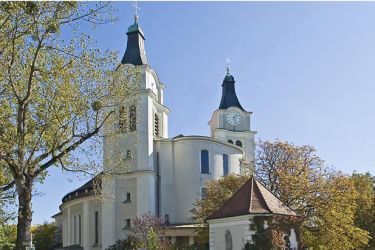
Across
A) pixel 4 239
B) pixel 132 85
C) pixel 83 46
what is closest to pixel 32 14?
pixel 83 46

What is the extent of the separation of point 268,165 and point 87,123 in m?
20.2

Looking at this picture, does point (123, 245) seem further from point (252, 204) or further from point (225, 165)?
point (252, 204)

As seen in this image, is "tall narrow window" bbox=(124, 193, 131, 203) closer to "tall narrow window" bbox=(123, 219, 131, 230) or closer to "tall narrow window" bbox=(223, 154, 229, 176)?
"tall narrow window" bbox=(123, 219, 131, 230)

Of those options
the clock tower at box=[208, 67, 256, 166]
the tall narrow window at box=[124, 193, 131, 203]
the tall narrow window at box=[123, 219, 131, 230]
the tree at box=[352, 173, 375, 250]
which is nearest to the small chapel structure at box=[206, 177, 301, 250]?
the tree at box=[352, 173, 375, 250]

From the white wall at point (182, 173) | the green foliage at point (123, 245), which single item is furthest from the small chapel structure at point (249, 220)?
the white wall at point (182, 173)

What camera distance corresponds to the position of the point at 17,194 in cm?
1792

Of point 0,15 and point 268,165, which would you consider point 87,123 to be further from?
point 268,165

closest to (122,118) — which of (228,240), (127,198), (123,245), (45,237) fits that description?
(228,240)

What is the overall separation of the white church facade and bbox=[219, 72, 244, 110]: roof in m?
16.2

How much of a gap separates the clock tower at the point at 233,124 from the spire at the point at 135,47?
19367mm

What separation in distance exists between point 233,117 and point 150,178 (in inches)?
963

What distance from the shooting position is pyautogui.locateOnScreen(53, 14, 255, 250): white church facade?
4762 centimetres

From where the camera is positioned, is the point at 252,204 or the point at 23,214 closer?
the point at 23,214

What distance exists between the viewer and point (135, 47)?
2031 inches
